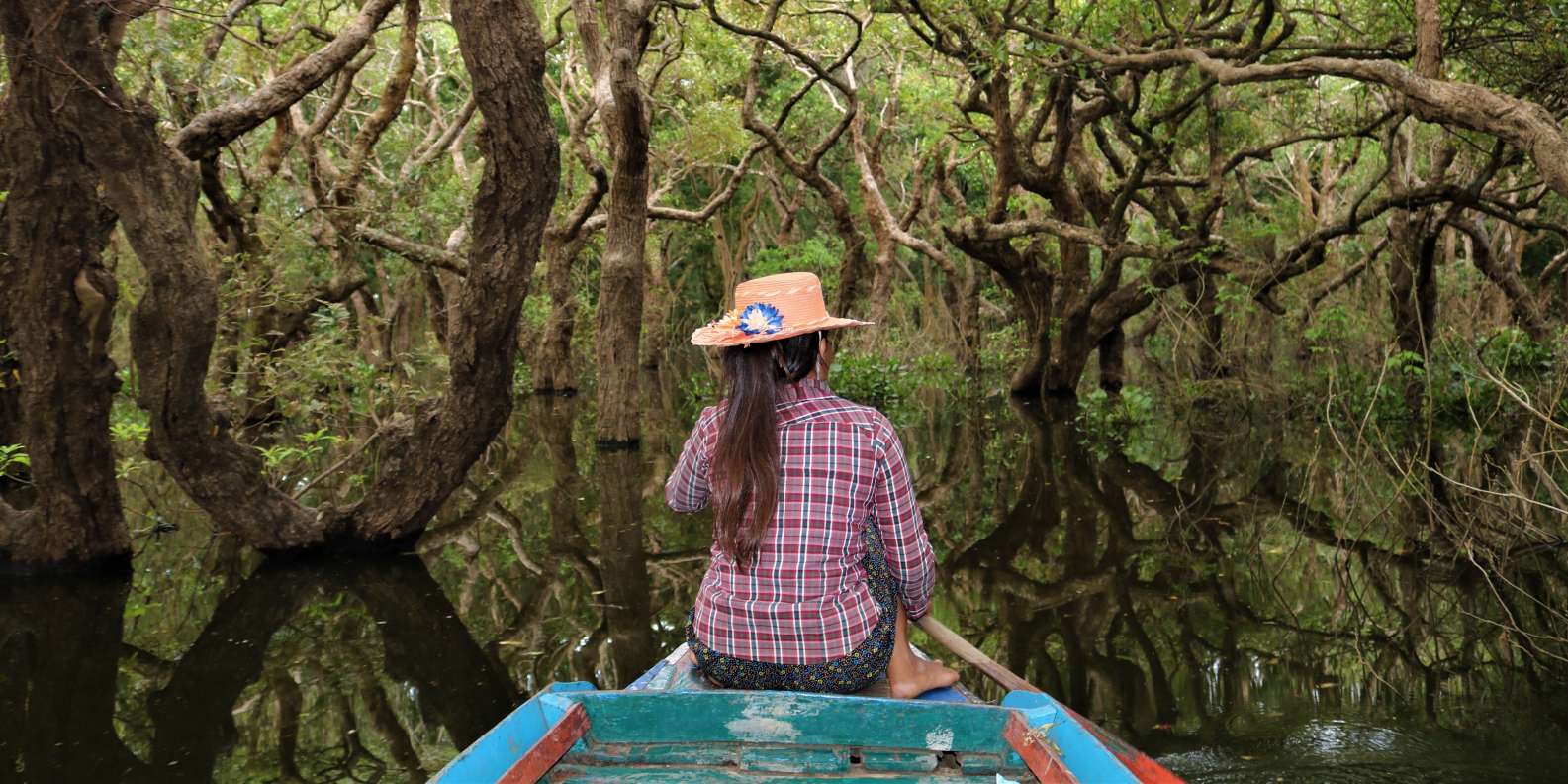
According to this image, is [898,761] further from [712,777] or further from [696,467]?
[696,467]

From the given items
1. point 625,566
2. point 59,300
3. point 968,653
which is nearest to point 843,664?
point 968,653

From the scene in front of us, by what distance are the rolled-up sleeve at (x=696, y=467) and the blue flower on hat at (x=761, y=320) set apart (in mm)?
250

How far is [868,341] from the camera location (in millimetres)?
22562

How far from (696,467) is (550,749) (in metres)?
0.92

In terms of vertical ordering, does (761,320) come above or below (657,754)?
above

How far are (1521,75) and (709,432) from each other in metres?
9.02

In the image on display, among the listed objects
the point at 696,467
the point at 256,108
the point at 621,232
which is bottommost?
the point at 696,467

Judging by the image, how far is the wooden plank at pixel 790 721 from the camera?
3.17 meters

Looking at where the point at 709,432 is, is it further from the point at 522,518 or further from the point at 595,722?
the point at 522,518

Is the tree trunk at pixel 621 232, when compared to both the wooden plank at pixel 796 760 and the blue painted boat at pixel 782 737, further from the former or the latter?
the wooden plank at pixel 796 760

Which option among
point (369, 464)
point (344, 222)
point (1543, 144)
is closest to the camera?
point (1543, 144)

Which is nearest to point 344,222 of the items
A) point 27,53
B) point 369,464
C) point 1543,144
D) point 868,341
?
point 369,464

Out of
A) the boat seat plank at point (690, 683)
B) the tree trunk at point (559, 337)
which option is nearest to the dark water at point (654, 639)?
the boat seat plank at point (690, 683)

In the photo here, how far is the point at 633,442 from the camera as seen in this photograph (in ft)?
45.3
